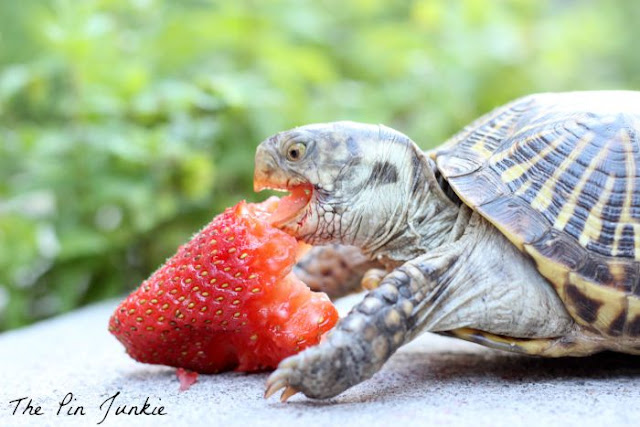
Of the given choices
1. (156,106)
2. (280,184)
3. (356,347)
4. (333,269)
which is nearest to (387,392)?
(356,347)

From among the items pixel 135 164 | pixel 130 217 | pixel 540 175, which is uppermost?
pixel 540 175

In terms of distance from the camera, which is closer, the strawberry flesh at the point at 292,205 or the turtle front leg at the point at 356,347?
the turtle front leg at the point at 356,347

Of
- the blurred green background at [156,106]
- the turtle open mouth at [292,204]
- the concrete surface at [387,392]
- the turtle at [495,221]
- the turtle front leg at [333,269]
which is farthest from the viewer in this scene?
the blurred green background at [156,106]

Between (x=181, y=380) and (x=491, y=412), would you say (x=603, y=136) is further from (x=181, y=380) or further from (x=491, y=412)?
(x=181, y=380)

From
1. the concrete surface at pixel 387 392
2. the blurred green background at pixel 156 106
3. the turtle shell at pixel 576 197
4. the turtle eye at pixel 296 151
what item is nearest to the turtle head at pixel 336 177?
the turtle eye at pixel 296 151

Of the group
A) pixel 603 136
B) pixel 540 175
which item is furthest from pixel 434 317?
pixel 603 136

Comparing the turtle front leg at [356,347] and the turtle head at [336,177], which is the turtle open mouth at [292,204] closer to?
the turtle head at [336,177]

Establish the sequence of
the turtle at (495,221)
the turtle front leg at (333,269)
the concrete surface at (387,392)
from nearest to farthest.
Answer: the concrete surface at (387,392), the turtle at (495,221), the turtle front leg at (333,269)
